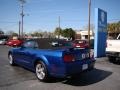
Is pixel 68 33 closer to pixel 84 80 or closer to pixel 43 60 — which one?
pixel 84 80

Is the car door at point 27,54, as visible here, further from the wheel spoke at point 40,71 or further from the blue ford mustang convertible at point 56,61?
the wheel spoke at point 40,71

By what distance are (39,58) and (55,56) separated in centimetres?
92

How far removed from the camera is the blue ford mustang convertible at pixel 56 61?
19.4 ft

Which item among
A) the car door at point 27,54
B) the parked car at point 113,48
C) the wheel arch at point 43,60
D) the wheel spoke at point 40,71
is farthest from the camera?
the parked car at point 113,48

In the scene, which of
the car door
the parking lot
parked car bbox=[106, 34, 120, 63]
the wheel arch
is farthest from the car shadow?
parked car bbox=[106, 34, 120, 63]

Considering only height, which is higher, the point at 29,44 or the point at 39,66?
the point at 29,44

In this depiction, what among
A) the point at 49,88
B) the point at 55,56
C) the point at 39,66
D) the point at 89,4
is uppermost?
the point at 89,4

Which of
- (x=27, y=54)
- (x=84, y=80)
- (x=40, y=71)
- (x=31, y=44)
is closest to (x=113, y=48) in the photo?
(x=84, y=80)

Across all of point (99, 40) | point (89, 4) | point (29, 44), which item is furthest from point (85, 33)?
point (29, 44)

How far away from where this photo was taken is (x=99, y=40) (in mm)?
14977

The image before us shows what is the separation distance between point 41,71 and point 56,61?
1006 millimetres

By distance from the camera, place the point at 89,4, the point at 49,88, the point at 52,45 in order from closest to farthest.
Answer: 1. the point at 49,88
2. the point at 52,45
3. the point at 89,4

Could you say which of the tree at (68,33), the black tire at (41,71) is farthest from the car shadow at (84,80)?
the tree at (68,33)

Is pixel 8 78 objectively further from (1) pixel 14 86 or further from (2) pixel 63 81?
(2) pixel 63 81
